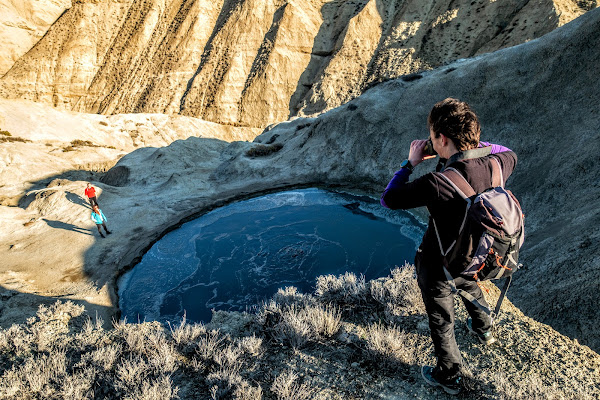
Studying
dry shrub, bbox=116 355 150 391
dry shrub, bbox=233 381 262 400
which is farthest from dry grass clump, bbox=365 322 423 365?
dry shrub, bbox=116 355 150 391

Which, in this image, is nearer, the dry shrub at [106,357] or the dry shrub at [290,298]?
the dry shrub at [106,357]

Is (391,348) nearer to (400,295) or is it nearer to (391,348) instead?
(391,348)

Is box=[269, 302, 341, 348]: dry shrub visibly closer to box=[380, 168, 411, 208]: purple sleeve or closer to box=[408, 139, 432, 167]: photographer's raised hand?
box=[380, 168, 411, 208]: purple sleeve

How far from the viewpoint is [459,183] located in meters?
2.15

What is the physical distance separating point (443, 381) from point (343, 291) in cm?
199

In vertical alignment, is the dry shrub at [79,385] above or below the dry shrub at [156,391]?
below

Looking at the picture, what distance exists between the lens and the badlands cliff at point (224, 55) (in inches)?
1524

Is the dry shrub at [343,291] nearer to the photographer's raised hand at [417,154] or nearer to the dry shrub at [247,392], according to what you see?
the dry shrub at [247,392]

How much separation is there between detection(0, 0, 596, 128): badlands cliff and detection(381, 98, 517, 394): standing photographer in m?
36.7

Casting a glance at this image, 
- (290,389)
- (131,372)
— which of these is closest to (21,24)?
(131,372)

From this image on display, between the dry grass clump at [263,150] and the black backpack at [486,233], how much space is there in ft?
56.9

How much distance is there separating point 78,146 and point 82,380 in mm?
28534

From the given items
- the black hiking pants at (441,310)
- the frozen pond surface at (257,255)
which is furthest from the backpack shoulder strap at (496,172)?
the frozen pond surface at (257,255)

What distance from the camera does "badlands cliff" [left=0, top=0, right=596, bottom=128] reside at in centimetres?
3872
